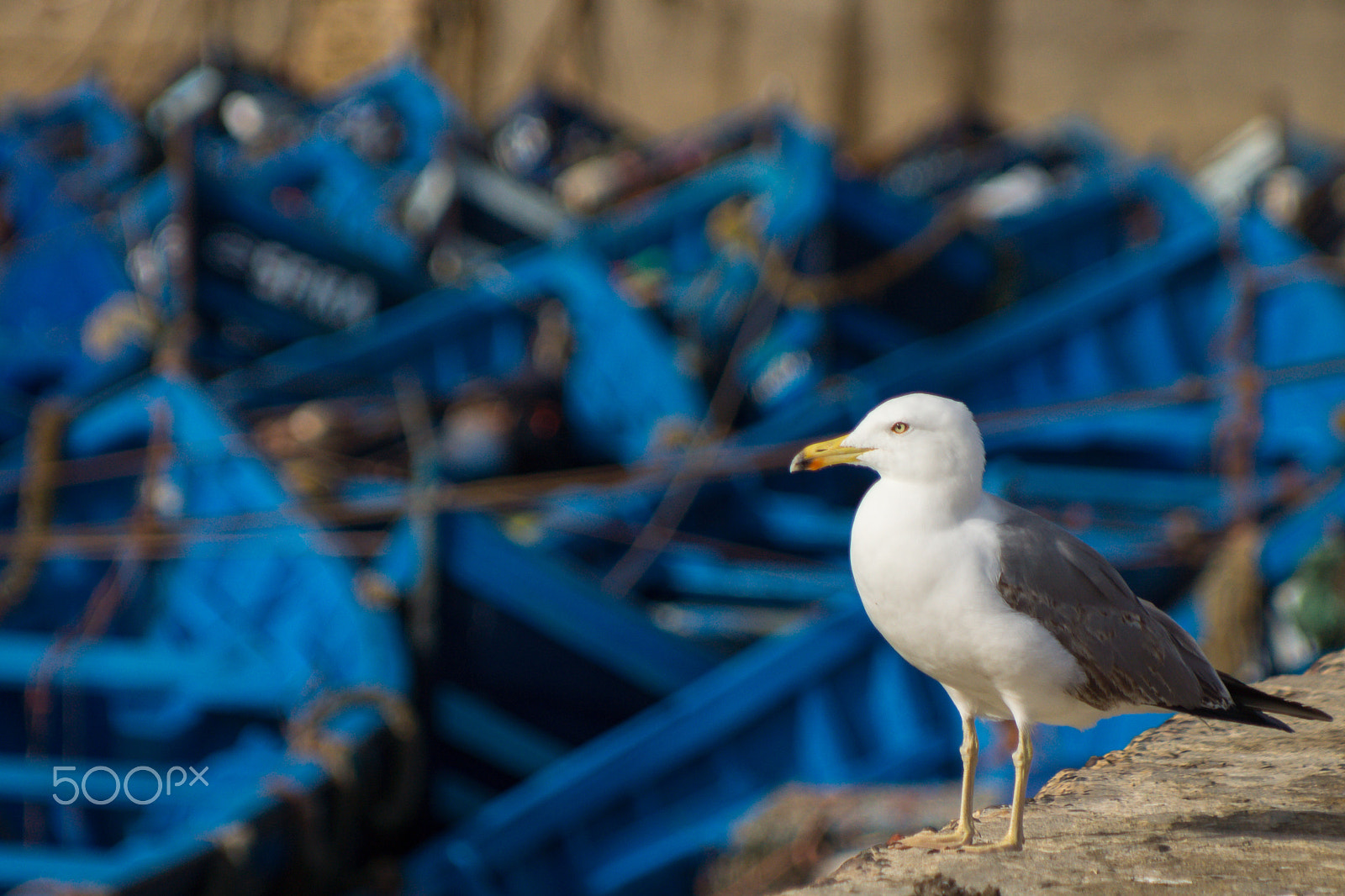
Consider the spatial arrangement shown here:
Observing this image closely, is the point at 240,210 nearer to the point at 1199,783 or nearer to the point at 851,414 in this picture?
the point at 851,414

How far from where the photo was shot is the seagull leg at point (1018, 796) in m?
1.44

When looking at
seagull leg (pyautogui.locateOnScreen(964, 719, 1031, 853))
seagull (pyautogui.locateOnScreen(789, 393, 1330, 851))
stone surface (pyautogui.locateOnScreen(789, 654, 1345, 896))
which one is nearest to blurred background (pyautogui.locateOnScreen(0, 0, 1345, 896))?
stone surface (pyautogui.locateOnScreen(789, 654, 1345, 896))

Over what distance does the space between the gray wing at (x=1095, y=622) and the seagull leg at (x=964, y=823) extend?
160 millimetres

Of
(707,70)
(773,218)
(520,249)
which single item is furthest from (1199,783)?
(707,70)

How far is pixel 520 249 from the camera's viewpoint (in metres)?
9.26

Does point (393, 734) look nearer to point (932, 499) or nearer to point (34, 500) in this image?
point (34, 500)

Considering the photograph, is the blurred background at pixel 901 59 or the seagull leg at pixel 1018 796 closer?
the seagull leg at pixel 1018 796

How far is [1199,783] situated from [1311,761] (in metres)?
0.25

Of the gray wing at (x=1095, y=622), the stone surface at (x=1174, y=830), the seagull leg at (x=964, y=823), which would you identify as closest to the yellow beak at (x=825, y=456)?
the gray wing at (x=1095, y=622)

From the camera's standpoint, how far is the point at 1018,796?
1.49 meters

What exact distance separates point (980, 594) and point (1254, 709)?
1.72 ft

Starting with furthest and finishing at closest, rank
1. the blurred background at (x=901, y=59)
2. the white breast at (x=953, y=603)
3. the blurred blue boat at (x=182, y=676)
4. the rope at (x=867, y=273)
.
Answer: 1. the blurred background at (x=901, y=59)
2. the rope at (x=867, y=273)
3. the blurred blue boat at (x=182, y=676)
4. the white breast at (x=953, y=603)

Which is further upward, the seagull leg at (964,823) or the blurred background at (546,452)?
the blurred background at (546,452)

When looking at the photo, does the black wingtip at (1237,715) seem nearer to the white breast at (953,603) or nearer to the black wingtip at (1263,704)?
the black wingtip at (1263,704)
